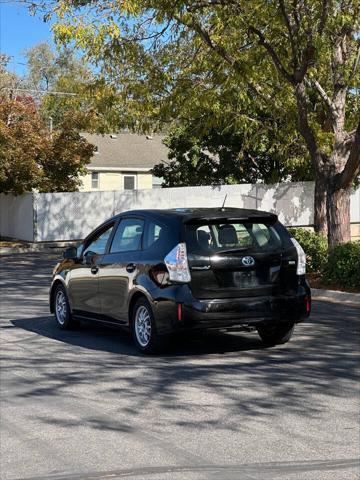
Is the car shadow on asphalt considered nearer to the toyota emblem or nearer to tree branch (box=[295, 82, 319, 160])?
the toyota emblem

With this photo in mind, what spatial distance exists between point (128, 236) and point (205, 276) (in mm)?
1594

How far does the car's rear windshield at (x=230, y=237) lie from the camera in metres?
8.98

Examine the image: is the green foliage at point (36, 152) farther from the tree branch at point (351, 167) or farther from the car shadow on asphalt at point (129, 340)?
the car shadow on asphalt at point (129, 340)

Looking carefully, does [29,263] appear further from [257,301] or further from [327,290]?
[257,301]

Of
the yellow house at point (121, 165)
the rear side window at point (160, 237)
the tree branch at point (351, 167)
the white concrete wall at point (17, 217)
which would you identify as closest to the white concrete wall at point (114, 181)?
the yellow house at point (121, 165)

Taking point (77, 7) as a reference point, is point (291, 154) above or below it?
below

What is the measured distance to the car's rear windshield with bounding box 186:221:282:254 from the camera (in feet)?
29.5

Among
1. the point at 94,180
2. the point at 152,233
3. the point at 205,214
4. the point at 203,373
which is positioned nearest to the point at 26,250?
the point at 94,180

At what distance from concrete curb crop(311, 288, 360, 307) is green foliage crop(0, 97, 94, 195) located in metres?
17.9

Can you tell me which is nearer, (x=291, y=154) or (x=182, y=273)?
(x=182, y=273)

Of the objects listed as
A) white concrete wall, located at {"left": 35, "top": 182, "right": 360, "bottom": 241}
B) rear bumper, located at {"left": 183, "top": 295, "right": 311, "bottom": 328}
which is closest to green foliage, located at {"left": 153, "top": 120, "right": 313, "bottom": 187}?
white concrete wall, located at {"left": 35, "top": 182, "right": 360, "bottom": 241}

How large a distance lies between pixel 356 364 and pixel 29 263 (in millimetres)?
16782

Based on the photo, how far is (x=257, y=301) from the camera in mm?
9023

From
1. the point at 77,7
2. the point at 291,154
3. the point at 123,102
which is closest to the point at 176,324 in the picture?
the point at 77,7
